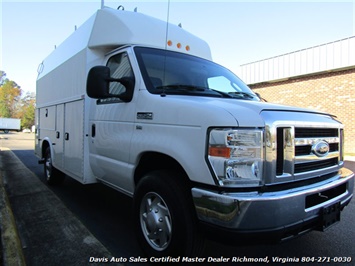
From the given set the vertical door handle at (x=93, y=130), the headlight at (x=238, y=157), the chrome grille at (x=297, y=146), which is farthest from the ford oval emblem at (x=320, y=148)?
the vertical door handle at (x=93, y=130)

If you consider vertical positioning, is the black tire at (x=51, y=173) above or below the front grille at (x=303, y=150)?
below

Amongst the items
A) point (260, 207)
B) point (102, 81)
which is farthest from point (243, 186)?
point (102, 81)

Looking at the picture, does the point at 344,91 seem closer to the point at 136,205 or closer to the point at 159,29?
the point at 159,29

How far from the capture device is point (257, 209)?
2049mm

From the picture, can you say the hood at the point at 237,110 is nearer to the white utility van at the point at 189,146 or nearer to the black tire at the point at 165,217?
the white utility van at the point at 189,146

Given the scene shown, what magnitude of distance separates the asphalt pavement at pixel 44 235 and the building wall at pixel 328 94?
Answer: 1318 centimetres

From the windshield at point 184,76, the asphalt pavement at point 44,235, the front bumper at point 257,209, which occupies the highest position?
the windshield at point 184,76

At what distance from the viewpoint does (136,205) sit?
300 centimetres

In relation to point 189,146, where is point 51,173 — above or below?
below

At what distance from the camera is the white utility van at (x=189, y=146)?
7.06 feet

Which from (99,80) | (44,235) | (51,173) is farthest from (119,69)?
(51,173)

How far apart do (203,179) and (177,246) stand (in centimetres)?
67

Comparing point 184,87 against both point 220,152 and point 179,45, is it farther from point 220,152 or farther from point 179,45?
point 179,45

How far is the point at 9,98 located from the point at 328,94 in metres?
88.4
